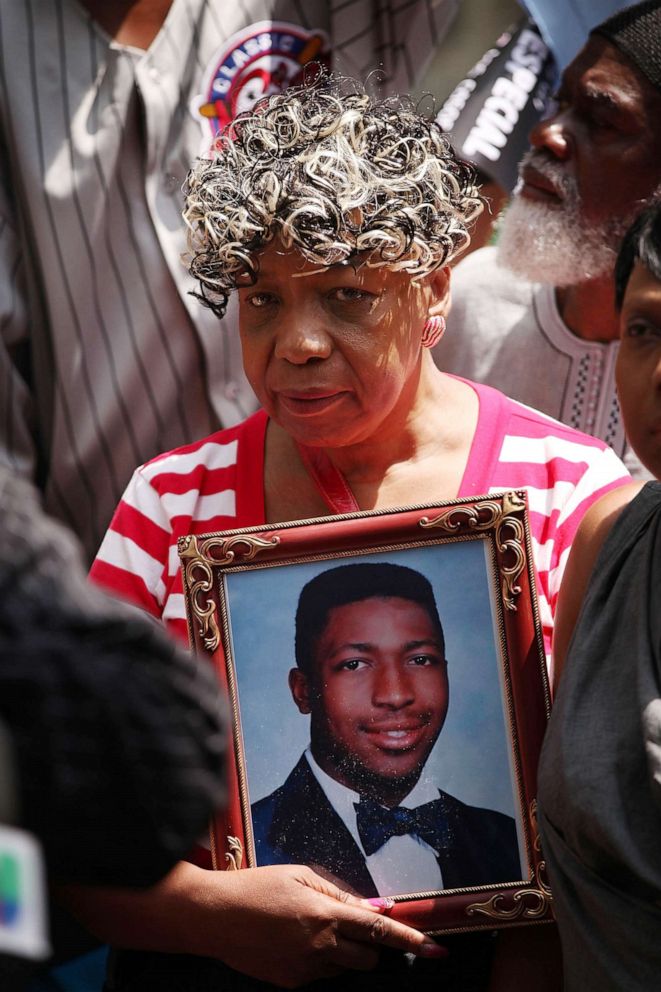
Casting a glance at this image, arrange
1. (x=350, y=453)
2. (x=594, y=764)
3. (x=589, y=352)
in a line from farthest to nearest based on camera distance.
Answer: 1. (x=589, y=352)
2. (x=350, y=453)
3. (x=594, y=764)

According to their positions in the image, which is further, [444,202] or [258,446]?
[258,446]

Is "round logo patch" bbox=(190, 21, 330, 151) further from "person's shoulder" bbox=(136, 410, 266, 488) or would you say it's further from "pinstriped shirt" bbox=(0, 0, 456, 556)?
"person's shoulder" bbox=(136, 410, 266, 488)

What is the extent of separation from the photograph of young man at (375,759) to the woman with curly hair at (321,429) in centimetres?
7

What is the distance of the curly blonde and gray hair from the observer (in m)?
2.08

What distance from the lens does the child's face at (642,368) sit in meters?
1.81

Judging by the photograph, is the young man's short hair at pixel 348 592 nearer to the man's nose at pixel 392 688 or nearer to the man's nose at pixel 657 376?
the man's nose at pixel 392 688

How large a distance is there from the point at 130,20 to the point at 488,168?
0.96 metres

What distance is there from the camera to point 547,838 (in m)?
1.82

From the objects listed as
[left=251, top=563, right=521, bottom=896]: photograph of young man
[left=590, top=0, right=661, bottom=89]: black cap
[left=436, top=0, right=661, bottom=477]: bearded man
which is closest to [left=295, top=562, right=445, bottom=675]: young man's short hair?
[left=251, top=563, right=521, bottom=896]: photograph of young man

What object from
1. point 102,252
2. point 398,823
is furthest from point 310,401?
point 102,252

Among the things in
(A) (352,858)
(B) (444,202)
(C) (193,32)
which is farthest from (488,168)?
(A) (352,858)

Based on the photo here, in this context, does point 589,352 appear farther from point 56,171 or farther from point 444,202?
point 56,171

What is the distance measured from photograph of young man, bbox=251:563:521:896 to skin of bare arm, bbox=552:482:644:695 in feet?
0.61

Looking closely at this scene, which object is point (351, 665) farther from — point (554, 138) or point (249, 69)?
point (249, 69)
